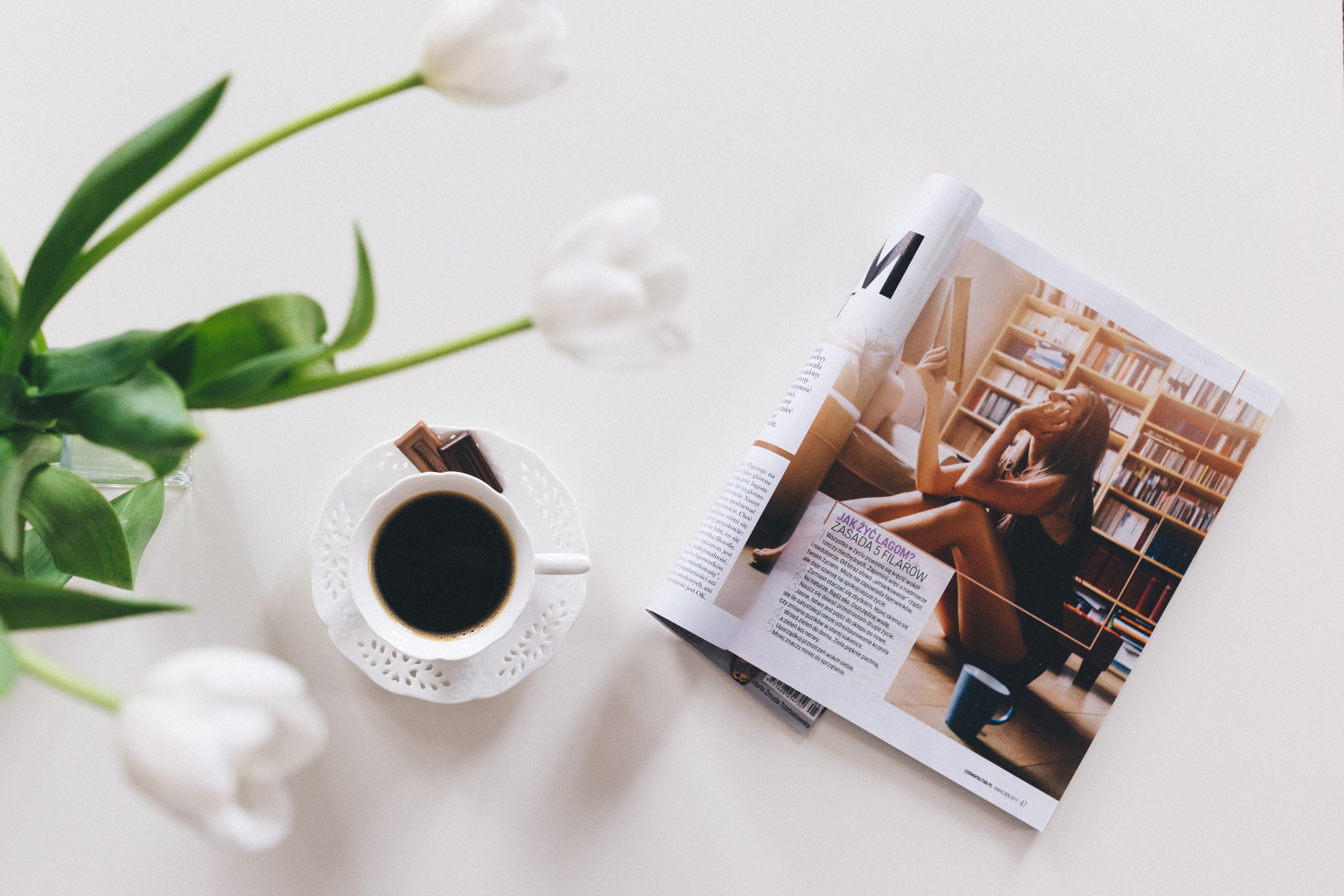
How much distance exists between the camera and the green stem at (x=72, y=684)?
0.20 m

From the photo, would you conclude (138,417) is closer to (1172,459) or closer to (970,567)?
(970,567)

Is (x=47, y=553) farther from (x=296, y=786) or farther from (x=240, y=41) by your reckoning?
(x=240, y=41)

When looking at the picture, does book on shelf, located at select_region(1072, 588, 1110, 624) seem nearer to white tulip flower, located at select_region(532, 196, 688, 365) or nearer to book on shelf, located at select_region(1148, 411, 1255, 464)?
book on shelf, located at select_region(1148, 411, 1255, 464)

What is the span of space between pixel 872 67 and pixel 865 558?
365 mm

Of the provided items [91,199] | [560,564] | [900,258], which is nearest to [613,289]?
[91,199]

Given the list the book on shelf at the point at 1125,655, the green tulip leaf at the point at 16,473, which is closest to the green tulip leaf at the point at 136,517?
the green tulip leaf at the point at 16,473

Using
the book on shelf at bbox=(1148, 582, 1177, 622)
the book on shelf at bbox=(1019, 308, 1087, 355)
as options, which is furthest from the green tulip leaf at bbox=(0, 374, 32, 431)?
the book on shelf at bbox=(1148, 582, 1177, 622)

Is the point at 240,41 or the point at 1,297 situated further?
the point at 240,41

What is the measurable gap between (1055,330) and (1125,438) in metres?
0.10

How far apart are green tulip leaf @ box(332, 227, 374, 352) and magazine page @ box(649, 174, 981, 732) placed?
352 mm

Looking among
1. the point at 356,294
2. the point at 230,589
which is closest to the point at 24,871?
the point at 230,589

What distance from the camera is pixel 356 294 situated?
0.30 m

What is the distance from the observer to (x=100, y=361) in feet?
1.04

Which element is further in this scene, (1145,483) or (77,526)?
(1145,483)
